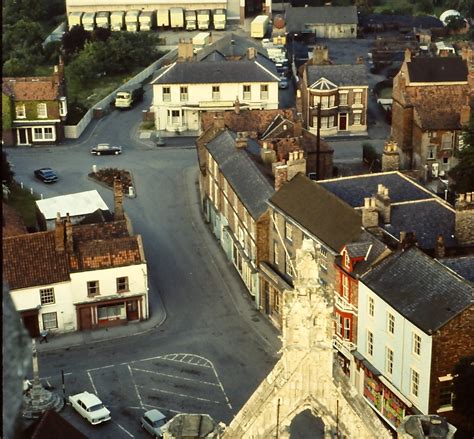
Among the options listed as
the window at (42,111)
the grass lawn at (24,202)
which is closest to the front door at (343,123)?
the window at (42,111)

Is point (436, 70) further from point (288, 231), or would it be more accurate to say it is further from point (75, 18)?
point (75, 18)

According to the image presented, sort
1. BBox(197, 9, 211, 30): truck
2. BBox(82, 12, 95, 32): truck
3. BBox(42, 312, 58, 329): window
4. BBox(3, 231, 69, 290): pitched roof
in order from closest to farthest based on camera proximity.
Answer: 1. BBox(3, 231, 69, 290): pitched roof
2. BBox(42, 312, 58, 329): window
3. BBox(82, 12, 95, 32): truck
4. BBox(197, 9, 211, 30): truck

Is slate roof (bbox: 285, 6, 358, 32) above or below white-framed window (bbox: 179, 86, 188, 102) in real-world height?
above

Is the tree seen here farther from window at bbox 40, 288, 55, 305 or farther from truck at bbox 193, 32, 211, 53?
truck at bbox 193, 32, 211, 53

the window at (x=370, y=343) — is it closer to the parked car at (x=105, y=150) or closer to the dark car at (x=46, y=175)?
the dark car at (x=46, y=175)

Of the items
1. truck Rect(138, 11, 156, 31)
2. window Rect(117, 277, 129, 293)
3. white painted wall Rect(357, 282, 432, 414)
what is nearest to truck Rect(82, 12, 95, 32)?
truck Rect(138, 11, 156, 31)
